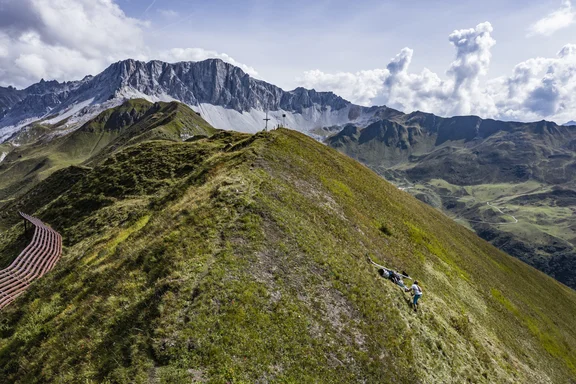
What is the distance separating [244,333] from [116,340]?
21.6ft

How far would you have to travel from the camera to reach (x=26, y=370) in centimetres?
1664

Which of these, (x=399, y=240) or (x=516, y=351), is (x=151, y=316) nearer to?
(x=399, y=240)

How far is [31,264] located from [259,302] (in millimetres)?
29133

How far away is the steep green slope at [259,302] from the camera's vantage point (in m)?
16.1

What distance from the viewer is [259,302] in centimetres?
1916

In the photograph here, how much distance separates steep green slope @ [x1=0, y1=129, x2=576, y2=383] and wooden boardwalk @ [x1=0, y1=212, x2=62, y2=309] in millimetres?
2017

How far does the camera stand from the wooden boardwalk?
2837 cm

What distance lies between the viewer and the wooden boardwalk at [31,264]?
2837 cm

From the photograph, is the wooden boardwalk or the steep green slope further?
the wooden boardwalk

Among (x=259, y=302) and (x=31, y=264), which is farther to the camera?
(x=31, y=264)

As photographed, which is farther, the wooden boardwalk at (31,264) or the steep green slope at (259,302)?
the wooden boardwalk at (31,264)

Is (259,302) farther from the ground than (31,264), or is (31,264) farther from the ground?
(259,302)

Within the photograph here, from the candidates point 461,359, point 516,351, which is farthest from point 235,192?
point 516,351

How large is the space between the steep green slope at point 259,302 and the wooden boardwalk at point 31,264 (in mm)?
2017
